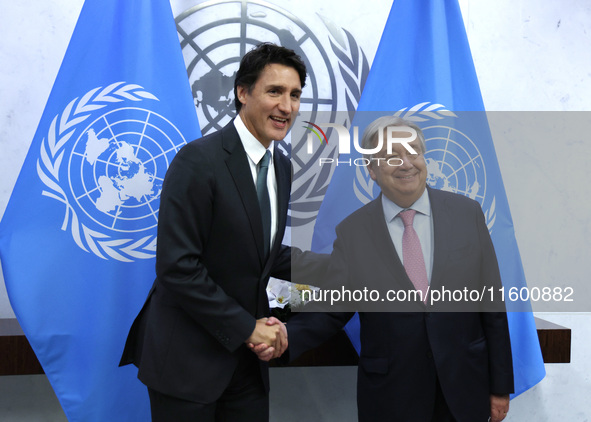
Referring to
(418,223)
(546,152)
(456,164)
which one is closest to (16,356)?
(418,223)

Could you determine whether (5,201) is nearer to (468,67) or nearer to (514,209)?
(468,67)

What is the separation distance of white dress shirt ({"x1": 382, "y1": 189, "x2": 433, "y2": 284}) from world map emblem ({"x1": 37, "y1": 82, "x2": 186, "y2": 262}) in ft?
2.91

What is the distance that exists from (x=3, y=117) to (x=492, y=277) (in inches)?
85.4

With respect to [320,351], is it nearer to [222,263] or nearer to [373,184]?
[373,184]

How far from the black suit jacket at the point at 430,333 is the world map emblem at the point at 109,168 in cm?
76

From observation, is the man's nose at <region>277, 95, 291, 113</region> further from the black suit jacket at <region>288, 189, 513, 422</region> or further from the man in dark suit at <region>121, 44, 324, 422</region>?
the black suit jacket at <region>288, 189, 513, 422</region>

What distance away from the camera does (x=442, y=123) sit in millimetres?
2061

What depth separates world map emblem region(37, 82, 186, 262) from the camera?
6.33ft

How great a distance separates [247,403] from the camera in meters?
1.51

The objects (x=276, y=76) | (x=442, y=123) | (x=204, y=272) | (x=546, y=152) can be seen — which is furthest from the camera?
(x=546, y=152)

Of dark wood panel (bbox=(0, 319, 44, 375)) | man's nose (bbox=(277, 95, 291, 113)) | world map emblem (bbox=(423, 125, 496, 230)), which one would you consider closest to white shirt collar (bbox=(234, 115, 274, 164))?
man's nose (bbox=(277, 95, 291, 113))

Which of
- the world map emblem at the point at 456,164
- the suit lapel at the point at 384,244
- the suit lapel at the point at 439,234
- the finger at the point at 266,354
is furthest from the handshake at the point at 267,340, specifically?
the world map emblem at the point at 456,164

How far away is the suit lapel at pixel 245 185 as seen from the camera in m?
1.42

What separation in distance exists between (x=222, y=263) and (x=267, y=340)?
250mm
